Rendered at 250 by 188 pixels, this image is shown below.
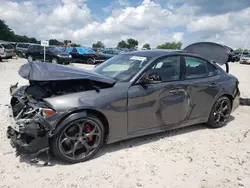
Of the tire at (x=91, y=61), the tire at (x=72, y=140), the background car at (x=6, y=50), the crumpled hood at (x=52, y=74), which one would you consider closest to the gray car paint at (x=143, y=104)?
the tire at (x=72, y=140)

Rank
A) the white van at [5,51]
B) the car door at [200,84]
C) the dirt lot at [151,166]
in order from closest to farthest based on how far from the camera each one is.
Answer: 1. the dirt lot at [151,166]
2. the car door at [200,84]
3. the white van at [5,51]

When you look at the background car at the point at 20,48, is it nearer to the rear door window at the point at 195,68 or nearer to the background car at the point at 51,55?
the background car at the point at 51,55

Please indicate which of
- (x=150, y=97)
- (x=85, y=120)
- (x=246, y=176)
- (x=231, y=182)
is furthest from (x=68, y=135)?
(x=246, y=176)

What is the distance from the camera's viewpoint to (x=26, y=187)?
8.46 feet

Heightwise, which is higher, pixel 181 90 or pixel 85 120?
pixel 181 90

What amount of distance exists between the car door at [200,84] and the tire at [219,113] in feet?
0.62

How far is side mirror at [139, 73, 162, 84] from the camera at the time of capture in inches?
134

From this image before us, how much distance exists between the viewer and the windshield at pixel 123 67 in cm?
357

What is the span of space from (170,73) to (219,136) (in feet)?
5.40

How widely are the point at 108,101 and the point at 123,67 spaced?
922mm

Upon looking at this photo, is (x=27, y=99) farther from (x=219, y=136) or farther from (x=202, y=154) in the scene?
(x=219, y=136)

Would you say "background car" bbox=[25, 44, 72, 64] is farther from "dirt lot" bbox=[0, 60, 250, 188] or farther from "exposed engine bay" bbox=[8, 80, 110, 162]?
"exposed engine bay" bbox=[8, 80, 110, 162]

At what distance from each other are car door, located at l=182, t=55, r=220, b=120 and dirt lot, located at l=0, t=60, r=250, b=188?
22.3 inches

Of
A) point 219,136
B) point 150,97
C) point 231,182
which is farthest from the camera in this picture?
point 219,136
